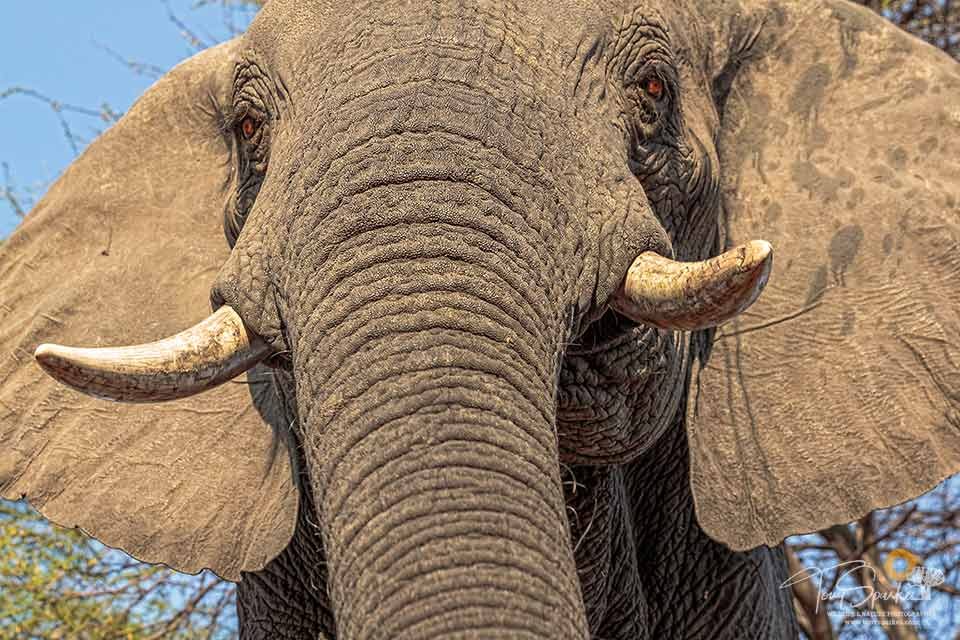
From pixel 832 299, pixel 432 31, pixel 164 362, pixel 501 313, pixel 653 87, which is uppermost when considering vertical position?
pixel 653 87

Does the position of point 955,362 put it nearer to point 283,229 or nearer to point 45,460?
point 283,229

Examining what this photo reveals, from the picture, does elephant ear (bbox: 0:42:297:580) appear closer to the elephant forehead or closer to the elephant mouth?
the elephant forehead

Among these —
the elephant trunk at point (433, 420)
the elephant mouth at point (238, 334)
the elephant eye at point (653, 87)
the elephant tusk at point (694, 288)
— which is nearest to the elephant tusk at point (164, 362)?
the elephant mouth at point (238, 334)

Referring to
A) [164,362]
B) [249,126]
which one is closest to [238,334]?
[164,362]

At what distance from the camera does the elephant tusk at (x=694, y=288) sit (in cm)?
292

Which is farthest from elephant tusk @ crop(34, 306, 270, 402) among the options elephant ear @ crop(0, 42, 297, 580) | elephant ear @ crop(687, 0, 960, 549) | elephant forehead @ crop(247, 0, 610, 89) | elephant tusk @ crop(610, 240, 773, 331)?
elephant ear @ crop(687, 0, 960, 549)

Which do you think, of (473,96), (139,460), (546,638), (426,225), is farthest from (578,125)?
(139,460)

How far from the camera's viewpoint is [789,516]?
389 cm

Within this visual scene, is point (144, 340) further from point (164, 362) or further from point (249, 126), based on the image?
point (164, 362)

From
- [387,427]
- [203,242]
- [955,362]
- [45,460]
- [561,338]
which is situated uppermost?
[203,242]

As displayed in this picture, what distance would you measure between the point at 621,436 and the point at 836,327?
0.61 meters

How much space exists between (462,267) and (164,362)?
0.55 meters

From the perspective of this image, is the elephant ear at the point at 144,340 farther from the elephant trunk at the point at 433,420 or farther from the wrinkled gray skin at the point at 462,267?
the elephant trunk at the point at 433,420

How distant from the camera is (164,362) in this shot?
3.04 m
